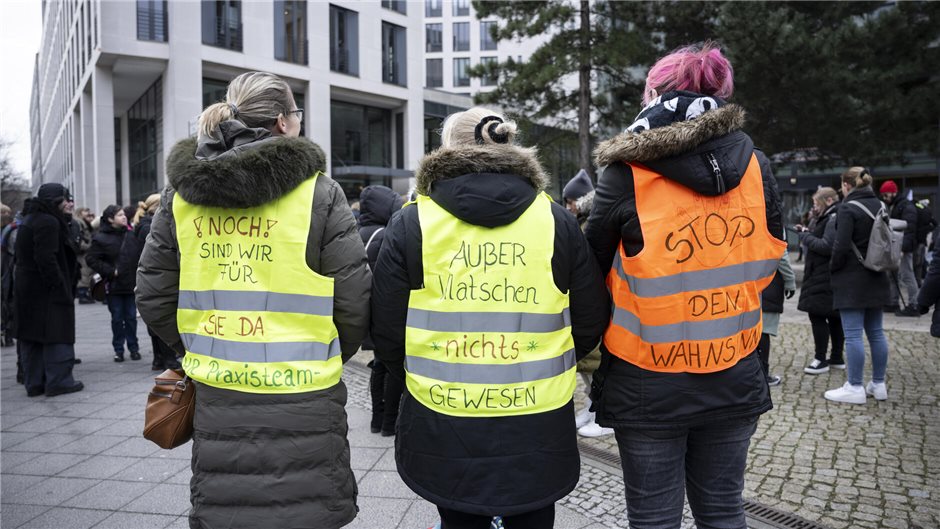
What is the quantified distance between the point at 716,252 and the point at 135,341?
8083mm

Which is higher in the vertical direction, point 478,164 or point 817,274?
point 478,164

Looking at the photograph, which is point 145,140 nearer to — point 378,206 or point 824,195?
point 378,206

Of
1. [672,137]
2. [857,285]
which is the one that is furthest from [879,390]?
[672,137]

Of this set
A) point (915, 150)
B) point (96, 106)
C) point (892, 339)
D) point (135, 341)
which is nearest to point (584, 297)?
point (135, 341)

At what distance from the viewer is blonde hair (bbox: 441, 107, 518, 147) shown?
232 cm

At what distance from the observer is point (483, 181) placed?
7.00 ft

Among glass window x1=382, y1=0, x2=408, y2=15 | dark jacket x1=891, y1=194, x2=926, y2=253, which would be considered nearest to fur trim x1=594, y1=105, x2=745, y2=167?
dark jacket x1=891, y1=194, x2=926, y2=253

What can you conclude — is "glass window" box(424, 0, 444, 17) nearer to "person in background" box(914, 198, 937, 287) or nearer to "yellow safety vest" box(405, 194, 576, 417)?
"person in background" box(914, 198, 937, 287)

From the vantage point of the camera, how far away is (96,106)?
2514 centimetres

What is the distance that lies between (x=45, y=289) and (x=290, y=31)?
22699 millimetres

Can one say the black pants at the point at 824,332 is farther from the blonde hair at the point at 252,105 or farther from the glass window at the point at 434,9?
the glass window at the point at 434,9

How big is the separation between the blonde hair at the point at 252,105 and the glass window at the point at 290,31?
2571 cm

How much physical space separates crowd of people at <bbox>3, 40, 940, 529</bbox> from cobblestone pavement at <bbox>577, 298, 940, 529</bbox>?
1.92 m

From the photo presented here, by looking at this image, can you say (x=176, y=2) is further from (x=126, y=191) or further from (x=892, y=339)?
(x=892, y=339)
